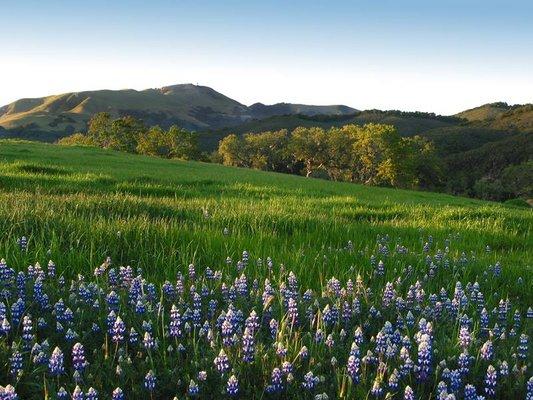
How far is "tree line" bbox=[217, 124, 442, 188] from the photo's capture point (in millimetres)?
92375

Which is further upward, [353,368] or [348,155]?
[353,368]

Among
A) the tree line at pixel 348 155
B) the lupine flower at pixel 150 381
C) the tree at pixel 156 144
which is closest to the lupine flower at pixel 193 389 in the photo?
the lupine flower at pixel 150 381

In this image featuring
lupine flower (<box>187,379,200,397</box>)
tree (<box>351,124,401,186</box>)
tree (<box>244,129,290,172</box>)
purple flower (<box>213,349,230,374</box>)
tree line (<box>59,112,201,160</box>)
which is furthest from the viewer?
tree (<box>244,129,290,172</box>)

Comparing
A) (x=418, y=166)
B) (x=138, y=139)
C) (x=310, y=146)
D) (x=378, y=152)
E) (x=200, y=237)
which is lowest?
(x=418, y=166)

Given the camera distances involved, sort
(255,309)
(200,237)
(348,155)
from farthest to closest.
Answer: (348,155) < (200,237) < (255,309)

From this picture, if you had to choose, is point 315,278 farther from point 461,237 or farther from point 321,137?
point 321,137

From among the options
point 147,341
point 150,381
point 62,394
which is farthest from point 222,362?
point 62,394

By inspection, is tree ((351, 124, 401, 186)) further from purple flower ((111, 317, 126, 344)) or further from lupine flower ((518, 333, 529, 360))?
purple flower ((111, 317, 126, 344))

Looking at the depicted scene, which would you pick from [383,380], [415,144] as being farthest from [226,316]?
[415,144]

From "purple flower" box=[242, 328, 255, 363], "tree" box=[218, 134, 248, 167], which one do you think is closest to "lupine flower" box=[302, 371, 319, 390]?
"purple flower" box=[242, 328, 255, 363]

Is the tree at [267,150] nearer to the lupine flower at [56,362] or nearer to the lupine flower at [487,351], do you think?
the lupine flower at [487,351]

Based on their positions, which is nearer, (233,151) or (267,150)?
(267,150)

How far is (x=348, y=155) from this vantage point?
10438 cm

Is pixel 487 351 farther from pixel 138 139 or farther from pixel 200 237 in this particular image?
pixel 138 139
